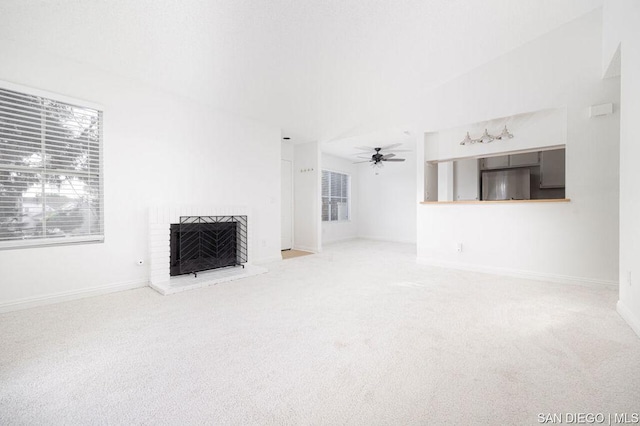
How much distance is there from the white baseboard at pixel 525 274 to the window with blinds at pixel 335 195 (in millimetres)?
3744

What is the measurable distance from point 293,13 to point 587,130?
3.83 metres

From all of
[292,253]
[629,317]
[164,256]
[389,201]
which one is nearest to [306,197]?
[292,253]

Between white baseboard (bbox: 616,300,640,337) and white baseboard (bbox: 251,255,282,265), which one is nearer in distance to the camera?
white baseboard (bbox: 616,300,640,337)

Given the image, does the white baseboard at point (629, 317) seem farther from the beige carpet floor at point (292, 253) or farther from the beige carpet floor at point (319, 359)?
the beige carpet floor at point (292, 253)

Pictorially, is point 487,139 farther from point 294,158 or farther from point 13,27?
point 13,27

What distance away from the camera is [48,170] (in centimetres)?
288

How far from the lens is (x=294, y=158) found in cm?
668

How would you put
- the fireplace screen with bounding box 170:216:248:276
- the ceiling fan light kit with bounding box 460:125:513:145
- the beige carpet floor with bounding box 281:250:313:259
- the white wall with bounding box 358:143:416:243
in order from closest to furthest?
the fireplace screen with bounding box 170:216:248:276 < the ceiling fan light kit with bounding box 460:125:513:145 < the beige carpet floor with bounding box 281:250:313:259 < the white wall with bounding box 358:143:416:243

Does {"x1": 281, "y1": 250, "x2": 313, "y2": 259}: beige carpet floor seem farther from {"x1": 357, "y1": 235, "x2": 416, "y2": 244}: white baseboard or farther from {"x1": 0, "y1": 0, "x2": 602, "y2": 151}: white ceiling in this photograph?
{"x1": 357, "y1": 235, "x2": 416, "y2": 244}: white baseboard

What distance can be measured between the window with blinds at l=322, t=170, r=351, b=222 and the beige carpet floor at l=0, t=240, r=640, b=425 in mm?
5046

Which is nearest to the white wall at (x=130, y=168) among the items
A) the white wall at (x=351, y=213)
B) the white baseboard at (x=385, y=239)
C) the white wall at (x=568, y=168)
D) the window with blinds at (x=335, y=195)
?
the white wall at (x=351, y=213)

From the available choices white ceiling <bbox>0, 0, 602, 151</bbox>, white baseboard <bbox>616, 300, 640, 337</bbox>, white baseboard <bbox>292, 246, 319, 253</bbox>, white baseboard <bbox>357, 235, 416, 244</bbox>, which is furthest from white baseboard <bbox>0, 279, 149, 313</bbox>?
white baseboard <bbox>357, 235, 416, 244</bbox>

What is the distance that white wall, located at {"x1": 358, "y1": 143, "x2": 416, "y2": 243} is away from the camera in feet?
25.8

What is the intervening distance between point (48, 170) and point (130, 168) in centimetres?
73
